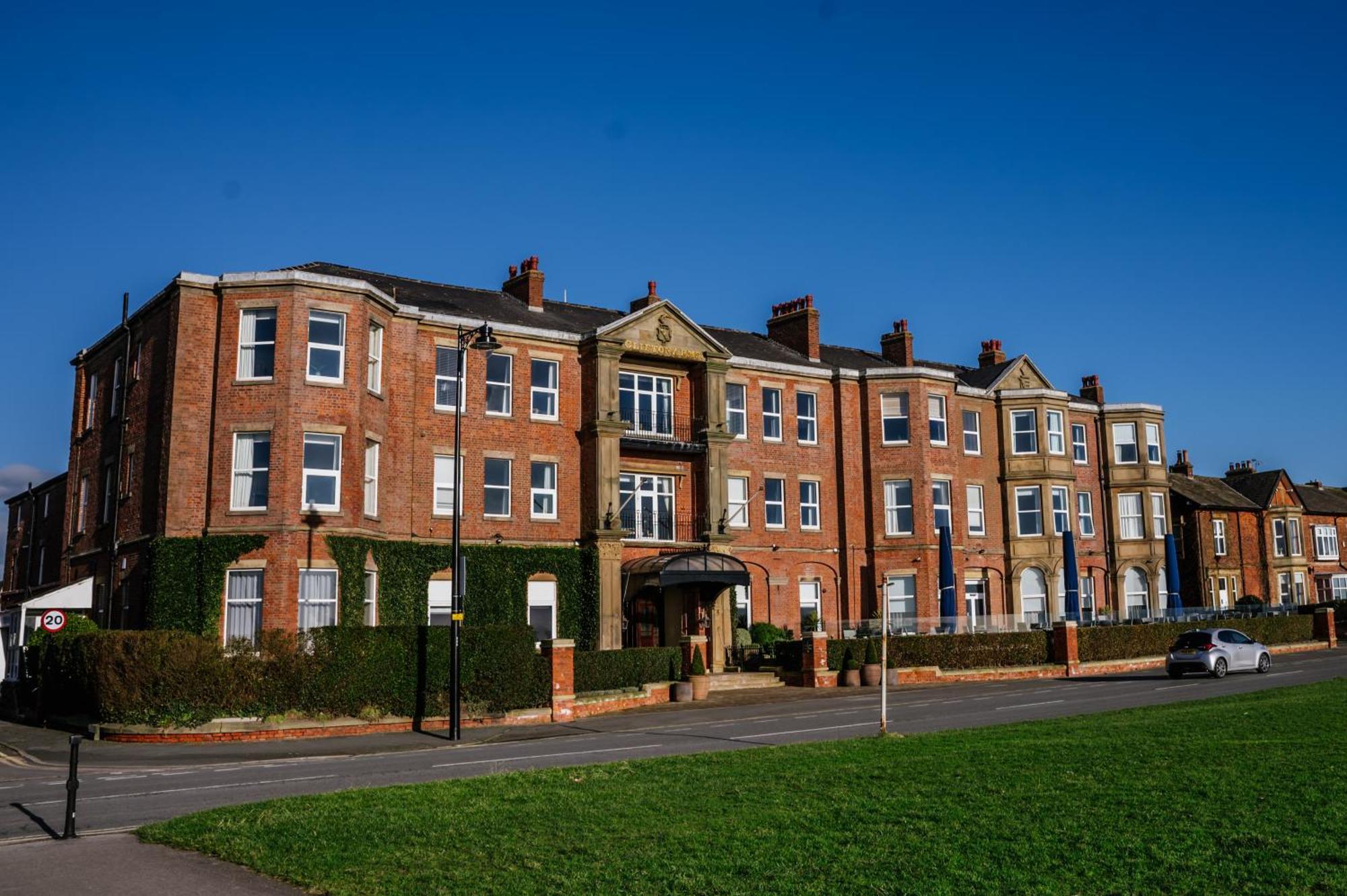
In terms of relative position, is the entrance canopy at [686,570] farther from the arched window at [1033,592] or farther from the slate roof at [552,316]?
the arched window at [1033,592]

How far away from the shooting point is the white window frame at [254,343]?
29.4 m

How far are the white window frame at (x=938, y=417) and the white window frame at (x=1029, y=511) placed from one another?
4.91m

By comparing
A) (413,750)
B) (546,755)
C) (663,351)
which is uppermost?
(663,351)

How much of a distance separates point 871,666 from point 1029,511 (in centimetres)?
1529

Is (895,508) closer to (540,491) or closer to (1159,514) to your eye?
(540,491)

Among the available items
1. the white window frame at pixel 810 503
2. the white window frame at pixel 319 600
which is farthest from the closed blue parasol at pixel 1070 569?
the white window frame at pixel 319 600

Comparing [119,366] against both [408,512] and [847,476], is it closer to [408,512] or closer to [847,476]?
[408,512]

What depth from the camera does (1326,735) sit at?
14.8 m

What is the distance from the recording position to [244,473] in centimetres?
2912

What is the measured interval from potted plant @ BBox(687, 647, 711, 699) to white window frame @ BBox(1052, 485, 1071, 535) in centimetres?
2066

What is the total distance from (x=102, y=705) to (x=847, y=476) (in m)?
26.5

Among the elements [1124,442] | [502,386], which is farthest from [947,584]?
[1124,442]

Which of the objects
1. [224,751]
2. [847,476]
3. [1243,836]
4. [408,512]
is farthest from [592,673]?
[1243,836]

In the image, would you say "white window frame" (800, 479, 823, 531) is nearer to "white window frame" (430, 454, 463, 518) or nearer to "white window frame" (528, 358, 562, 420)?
"white window frame" (528, 358, 562, 420)
